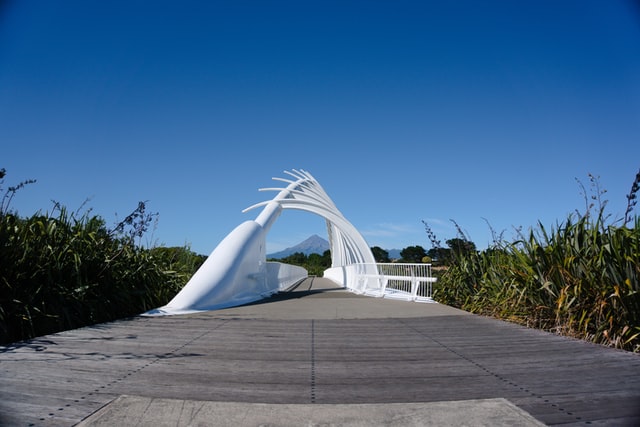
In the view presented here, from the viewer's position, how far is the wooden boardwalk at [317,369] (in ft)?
9.34

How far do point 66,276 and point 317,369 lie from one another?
467cm

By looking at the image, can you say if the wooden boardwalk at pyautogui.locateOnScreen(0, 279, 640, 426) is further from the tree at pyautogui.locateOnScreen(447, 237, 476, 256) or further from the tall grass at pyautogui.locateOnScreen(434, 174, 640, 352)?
the tree at pyautogui.locateOnScreen(447, 237, 476, 256)

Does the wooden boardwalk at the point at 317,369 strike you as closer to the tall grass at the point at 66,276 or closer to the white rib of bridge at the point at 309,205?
the tall grass at the point at 66,276

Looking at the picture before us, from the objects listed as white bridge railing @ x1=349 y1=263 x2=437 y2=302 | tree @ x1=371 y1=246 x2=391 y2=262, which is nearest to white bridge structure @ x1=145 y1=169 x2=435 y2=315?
white bridge railing @ x1=349 y1=263 x2=437 y2=302

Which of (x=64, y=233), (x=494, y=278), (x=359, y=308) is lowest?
(x=359, y=308)

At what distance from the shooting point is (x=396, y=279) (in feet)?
40.8

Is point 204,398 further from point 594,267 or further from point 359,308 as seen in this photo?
point 359,308

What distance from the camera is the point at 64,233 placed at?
6.93 m

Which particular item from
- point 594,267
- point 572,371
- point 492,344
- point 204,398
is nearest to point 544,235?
point 594,267

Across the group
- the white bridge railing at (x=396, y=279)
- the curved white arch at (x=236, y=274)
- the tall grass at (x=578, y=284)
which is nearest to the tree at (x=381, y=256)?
the white bridge railing at (x=396, y=279)

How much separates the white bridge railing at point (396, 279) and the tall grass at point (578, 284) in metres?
2.46

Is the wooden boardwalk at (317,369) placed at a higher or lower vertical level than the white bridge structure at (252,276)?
lower

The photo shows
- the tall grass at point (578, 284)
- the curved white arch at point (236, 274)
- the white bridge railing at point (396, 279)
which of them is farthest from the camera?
the white bridge railing at point (396, 279)

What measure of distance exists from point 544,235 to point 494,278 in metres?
1.68
